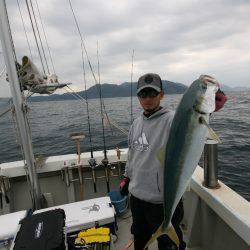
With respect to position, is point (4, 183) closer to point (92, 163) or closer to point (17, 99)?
point (92, 163)

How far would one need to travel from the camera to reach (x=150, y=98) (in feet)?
9.21

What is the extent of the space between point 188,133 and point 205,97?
10.5 inches

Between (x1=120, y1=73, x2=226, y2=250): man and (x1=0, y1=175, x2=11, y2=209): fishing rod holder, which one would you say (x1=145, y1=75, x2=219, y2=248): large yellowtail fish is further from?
(x1=0, y1=175, x2=11, y2=209): fishing rod holder

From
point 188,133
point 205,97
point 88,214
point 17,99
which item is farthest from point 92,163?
point 205,97

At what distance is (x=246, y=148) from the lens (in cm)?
1327

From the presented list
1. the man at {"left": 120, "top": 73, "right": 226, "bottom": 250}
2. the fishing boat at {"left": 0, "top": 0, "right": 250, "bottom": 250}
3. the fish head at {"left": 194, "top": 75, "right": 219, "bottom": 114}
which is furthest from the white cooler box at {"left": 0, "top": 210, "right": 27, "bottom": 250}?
the fish head at {"left": 194, "top": 75, "right": 219, "bottom": 114}

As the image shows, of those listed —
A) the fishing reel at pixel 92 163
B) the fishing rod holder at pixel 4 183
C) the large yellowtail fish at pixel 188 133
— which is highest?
the large yellowtail fish at pixel 188 133

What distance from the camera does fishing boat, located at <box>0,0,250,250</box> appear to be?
10.2ft

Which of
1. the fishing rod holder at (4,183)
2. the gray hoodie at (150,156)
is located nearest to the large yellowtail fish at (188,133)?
the gray hoodie at (150,156)

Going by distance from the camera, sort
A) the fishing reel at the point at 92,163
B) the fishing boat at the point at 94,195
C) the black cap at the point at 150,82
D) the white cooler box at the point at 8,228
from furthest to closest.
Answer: the fishing reel at the point at 92,163 < the white cooler box at the point at 8,228 < the fishing boat at the point at 94,195 < the black cap at the point at 150,82

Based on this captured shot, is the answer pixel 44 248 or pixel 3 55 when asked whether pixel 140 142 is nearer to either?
pixel 44 248

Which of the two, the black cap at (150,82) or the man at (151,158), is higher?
the black cap at (150,82)

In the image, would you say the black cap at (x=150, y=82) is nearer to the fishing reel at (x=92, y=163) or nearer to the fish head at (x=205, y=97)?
the fish head at (x=205, y=97)

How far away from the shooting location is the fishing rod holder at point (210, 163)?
3.12 meters
